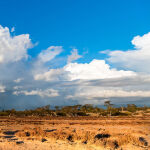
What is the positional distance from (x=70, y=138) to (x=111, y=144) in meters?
4.56

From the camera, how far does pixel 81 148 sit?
14883 millimetres

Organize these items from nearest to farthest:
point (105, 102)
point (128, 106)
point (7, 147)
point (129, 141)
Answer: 1. point (7, 147)
2. point (129, 141)
3. point (105, 102)
4. point (128, 106)

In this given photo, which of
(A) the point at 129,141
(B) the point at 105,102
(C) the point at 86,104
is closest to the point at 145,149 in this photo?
(A) the point at 129,141

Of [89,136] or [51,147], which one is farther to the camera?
[89,136]

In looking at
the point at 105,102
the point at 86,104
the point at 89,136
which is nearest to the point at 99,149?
the point at 89,136

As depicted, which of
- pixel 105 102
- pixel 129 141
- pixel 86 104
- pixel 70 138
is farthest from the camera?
pixel 86 104

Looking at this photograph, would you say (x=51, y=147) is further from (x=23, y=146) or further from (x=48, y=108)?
(x=48, y=108)

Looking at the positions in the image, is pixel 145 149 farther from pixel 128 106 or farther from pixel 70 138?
pixel 128 106

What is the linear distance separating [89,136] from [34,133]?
226 inches

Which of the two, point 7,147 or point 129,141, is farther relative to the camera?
point 129,141

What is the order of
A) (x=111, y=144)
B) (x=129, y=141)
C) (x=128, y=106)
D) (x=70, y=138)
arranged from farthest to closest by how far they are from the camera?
(x=128, y=106) < (x=70, y=138) < (x=129, y=141) < (x=111, y=144)

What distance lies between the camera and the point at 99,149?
15.0 metres

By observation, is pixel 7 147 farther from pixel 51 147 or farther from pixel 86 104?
pixel 86 104

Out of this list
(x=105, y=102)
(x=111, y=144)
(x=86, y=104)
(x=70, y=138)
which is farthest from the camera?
(x=86, y=104)
